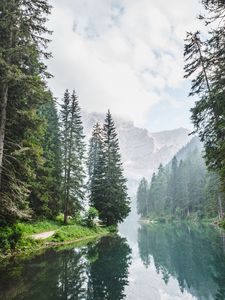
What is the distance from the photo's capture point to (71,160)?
36.0 m

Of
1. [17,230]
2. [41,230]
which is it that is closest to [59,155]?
[41,230]

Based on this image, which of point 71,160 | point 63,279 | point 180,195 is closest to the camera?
point 63,279

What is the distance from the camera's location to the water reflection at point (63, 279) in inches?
382

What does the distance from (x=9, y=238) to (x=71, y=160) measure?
63.2ft

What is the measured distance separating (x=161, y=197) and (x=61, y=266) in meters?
97.6

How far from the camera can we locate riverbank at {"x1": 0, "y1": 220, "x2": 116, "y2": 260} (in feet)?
58.4

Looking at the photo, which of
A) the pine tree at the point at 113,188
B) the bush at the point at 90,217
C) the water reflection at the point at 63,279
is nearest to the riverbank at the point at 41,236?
the bush at the point at 90,217

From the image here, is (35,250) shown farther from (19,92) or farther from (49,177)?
(49,177)

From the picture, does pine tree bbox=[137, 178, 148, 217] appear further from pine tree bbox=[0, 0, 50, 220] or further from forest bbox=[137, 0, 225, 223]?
pine tree bbox=[0, 0, 50, 220]

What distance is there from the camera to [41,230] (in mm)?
26703

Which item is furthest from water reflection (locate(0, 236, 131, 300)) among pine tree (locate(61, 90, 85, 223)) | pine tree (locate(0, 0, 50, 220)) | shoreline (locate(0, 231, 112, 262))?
pine tree (locate(61, 90, 85, 223))

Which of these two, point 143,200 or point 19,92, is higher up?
point 143,200

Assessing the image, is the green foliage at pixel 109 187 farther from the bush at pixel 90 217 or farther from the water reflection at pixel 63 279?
the water reflection at pixel 63 279

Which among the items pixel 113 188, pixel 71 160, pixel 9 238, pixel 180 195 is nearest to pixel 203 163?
pixel 180 195
